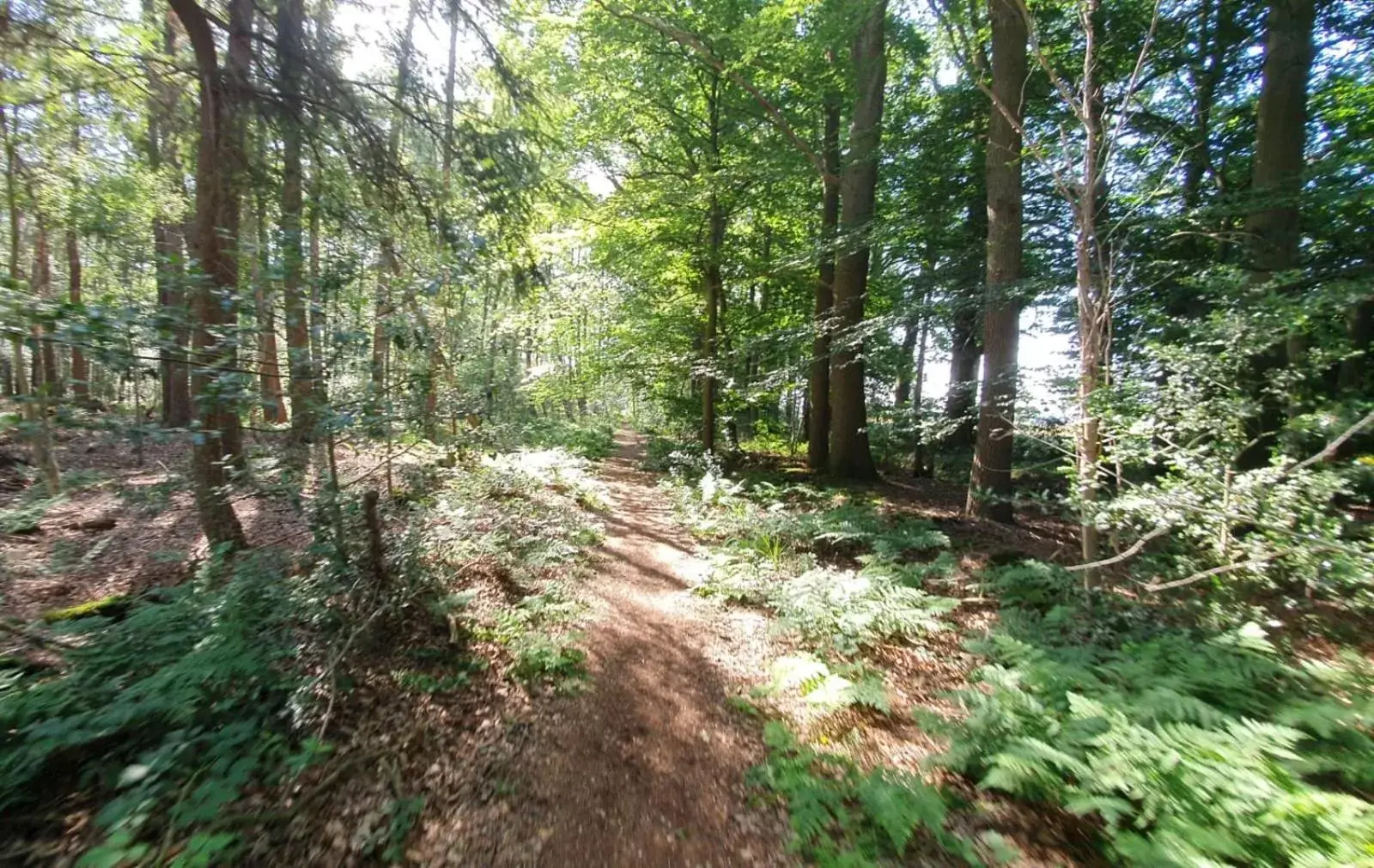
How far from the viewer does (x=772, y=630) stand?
5.59 metres

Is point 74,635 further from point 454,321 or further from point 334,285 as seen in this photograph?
point 454,321

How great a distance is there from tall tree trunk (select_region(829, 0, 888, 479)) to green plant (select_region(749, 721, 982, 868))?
22.7 feet

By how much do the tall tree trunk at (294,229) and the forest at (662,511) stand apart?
5cm

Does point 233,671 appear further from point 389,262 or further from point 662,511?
point 662,511

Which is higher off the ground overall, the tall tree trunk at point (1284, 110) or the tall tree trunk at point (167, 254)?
the tall tree trunk at point (1284, 110)

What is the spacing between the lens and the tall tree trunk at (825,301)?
1216cm

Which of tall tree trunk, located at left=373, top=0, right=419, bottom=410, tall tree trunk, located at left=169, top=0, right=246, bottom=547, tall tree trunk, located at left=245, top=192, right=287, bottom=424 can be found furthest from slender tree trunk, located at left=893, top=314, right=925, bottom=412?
tall tree trunk, located at left=169, top=0, right=246, bottom=547

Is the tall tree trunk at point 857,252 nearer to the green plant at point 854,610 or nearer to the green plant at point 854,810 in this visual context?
the green plant at point 854,610

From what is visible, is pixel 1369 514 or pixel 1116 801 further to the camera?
pixel 1369 514

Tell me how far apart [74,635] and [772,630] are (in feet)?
17.1

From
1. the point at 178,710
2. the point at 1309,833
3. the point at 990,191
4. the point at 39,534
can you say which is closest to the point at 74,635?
the point at 178,710

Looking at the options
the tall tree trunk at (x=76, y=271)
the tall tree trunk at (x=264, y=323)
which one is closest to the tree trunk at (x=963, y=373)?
the tall tree trunk at (x=264, y=323)

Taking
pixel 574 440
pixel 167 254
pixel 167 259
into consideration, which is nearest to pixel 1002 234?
pixel 167 259

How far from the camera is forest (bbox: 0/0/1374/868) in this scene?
9.54ft
